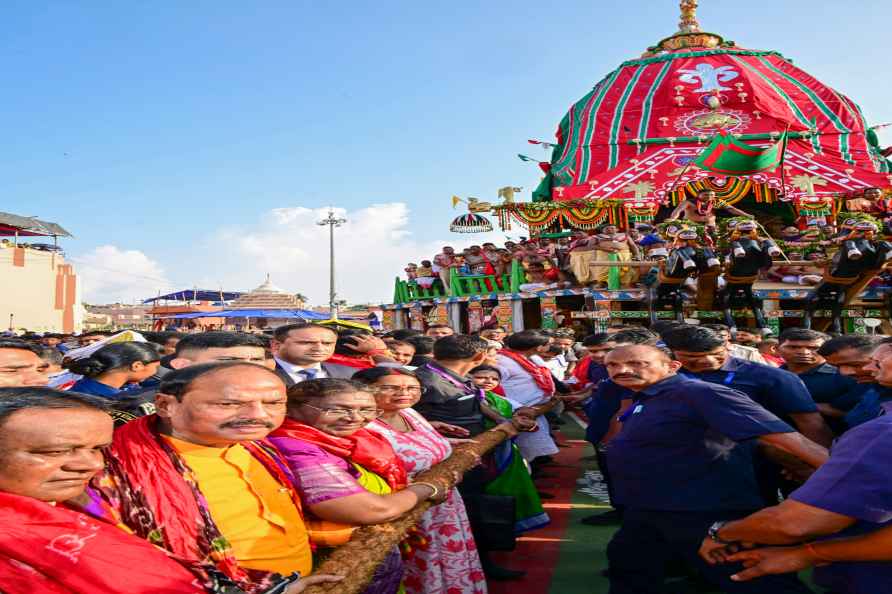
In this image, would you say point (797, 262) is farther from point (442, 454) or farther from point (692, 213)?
point (442, 454)

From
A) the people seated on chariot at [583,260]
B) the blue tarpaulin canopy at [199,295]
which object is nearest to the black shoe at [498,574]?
the people seated on chariot at [583,260]

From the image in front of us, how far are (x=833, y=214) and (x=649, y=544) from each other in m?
17.5

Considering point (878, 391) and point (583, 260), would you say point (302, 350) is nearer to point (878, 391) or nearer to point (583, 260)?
point (878, 391)

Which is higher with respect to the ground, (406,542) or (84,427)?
(84,427)

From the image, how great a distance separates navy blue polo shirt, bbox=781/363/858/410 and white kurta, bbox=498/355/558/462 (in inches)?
77.7

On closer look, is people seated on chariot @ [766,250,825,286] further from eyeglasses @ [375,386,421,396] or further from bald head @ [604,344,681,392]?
eyeglasses @ [375,386,421,396]

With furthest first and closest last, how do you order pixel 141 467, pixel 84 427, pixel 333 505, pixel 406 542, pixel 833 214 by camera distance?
pixel 833 214, pixel 406 542, pixel 333 505, pixel 141 467, pixel 84 427

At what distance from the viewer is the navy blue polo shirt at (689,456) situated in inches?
98.3

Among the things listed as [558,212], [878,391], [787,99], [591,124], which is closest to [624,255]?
[558,212]

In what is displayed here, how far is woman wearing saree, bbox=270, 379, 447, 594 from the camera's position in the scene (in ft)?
7.10

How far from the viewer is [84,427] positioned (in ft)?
5.28

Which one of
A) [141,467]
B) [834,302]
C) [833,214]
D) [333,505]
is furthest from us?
[833,214]

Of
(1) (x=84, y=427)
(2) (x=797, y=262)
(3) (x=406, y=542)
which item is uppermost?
(2) (x=797, y=262)

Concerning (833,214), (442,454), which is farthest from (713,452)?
(833,214)
